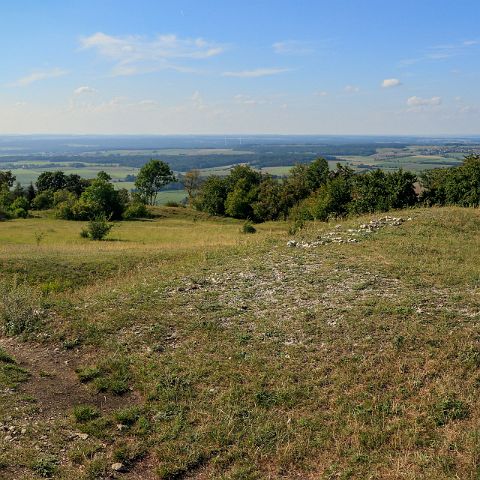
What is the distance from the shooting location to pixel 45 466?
7.90 metres

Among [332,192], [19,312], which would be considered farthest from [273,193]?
[19,312]

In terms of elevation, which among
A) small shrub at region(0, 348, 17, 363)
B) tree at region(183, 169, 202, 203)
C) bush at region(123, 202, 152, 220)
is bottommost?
bush at region(123, 202, 152, 220)

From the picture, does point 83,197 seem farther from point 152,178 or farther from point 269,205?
point 269,205

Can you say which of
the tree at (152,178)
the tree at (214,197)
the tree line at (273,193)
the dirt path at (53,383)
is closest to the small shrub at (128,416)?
the dirt path at (53,383)

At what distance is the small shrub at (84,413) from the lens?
9391mm

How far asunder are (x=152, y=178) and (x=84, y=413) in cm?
9188

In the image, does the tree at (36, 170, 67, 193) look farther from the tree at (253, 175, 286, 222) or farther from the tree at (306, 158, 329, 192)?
the tree at (306, 158, 329, 192)

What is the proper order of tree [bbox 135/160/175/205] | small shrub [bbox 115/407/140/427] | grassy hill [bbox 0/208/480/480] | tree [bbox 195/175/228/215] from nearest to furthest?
grassy hill [bbox 0/208/480/480]
small shrub [bbox 115/407/140/427]
tree [bbox 195/175/228/215]
tree [bbox 135/160/175/205]

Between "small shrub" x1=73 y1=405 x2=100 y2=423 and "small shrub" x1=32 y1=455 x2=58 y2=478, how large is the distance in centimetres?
127

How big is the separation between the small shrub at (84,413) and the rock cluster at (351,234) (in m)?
14.0

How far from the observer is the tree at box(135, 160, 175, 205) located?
97.1 m

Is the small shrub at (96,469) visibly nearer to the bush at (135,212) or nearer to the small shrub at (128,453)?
the small shrub at (128,453)

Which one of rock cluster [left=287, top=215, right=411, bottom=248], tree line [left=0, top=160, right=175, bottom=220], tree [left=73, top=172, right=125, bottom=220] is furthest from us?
tree line [left=0, top=160, right=175, bottom=220]

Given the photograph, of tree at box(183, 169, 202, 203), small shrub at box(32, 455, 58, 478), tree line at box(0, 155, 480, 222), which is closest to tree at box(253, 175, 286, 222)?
tree line at box(0, 155, 480, 222)
